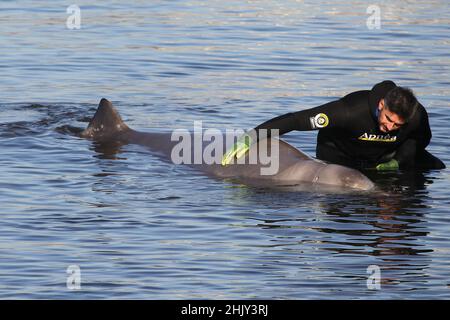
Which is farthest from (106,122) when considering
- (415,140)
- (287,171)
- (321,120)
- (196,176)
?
(415,140)

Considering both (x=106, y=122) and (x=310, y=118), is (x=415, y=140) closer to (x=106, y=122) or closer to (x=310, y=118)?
(x=310, y=118)

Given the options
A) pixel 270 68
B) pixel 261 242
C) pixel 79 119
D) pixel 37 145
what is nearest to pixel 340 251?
pixel 261 242

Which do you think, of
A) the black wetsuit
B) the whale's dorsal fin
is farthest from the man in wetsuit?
the whale's dorsal fin

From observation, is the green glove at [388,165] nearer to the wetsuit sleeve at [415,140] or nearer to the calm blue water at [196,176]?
the wetsuit sleeve at [415,140]

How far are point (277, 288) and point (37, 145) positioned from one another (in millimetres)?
6236

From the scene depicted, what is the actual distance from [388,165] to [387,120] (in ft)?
6.23

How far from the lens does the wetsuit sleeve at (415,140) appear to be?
12797 millimetres

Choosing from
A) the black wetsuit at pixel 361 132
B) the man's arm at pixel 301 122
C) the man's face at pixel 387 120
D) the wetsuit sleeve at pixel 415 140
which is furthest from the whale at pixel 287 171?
A: the wetsuit sleeve at pixel 415 140

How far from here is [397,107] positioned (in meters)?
11.5

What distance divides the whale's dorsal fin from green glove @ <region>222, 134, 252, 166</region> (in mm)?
2650

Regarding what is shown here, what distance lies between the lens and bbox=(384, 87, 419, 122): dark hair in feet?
37.7
